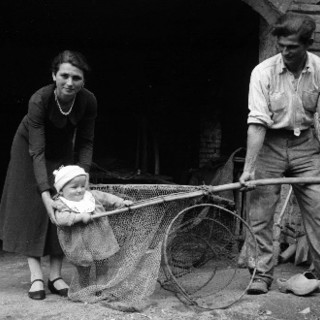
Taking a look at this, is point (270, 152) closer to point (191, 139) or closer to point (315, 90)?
point (315, 90)

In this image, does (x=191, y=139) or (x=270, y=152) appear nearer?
(x=270, y=152)

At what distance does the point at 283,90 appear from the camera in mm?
4234

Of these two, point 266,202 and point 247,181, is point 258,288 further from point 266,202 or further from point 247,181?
point 247,181

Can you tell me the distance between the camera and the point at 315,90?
4246mm

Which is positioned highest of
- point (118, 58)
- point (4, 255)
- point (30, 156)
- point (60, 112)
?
point (118, 58)

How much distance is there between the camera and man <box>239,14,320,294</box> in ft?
13.7

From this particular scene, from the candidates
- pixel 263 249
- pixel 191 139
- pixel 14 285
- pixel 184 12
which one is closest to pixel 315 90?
pixel 263 249

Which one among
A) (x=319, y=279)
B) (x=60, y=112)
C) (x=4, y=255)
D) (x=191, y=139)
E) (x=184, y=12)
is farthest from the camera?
(x=191, y=139)

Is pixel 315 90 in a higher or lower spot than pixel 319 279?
higher

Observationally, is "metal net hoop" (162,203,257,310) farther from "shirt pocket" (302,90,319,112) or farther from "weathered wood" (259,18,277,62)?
"weathered wood" (259,18,277,62)

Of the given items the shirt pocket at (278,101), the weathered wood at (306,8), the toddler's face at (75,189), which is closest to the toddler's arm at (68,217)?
the toddler's face at (75,189)

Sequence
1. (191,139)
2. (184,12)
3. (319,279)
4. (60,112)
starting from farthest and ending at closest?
(191,139)
(184,12)
(319,279)
(60,112)

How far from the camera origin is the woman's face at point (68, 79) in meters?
4.07

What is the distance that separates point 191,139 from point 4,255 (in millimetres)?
3941
